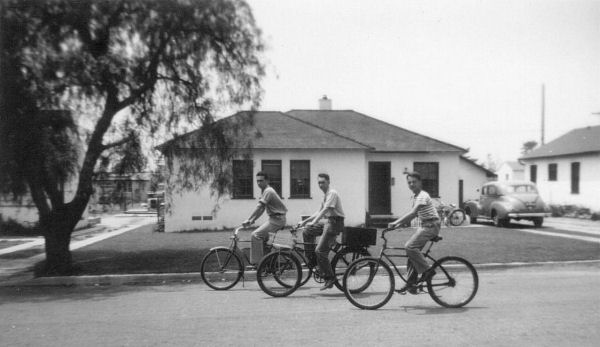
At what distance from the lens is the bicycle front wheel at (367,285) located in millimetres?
6836

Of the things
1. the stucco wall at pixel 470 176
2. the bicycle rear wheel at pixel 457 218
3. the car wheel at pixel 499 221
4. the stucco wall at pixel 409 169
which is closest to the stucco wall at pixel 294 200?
the stucco wall at pixel 409 169

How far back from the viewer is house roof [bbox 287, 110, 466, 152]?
868 inches

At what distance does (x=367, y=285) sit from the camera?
6996mm

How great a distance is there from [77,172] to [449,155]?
674 inches

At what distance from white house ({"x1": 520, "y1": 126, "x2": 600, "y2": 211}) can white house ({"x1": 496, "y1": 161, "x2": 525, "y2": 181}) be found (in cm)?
3779

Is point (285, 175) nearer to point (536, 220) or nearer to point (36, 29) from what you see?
point (536, 220)

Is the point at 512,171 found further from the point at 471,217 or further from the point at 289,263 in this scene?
the point at 289,263

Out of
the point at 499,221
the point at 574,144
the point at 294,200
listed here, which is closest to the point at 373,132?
the point at 294,200

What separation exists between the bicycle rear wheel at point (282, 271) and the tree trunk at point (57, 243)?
4765 mm

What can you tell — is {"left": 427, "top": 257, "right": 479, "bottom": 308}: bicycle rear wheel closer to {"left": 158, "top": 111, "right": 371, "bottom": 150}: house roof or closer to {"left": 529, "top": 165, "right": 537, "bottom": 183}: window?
{"left": 158, "top": 111, "right": 371, "bottom": 150}: house roof

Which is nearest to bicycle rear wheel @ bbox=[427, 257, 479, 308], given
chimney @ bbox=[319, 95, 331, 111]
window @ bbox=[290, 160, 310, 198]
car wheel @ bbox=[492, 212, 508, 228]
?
window @ bbox=[290, 160, 310, 198]

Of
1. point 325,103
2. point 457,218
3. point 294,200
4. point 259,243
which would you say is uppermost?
point 325,103

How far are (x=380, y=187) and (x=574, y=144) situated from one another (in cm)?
1409

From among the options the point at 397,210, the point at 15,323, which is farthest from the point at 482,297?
the point at 397,210
